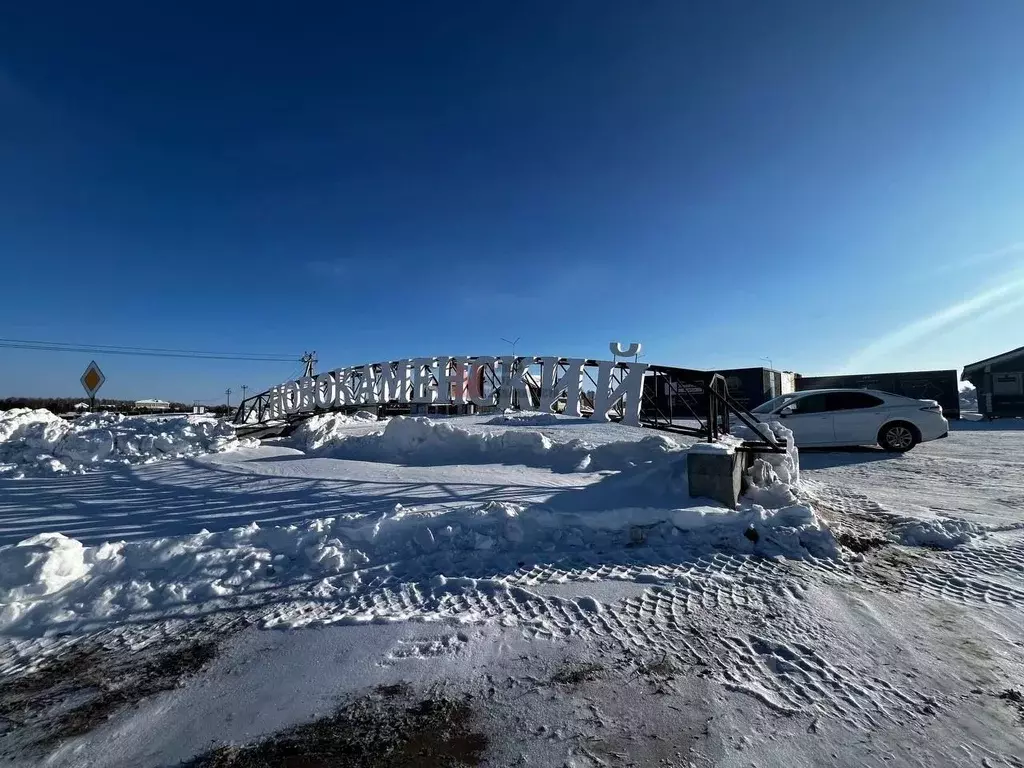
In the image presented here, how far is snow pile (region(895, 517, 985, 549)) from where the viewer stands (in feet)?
16.9

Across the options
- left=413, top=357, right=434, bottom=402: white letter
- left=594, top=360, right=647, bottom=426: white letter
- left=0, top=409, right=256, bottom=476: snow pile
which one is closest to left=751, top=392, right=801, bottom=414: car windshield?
left=594, top=360, right=647, bottom=426: white letter

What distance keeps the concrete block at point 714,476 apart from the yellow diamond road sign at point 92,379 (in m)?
14.9

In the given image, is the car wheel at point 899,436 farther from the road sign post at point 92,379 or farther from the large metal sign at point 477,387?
the road sign post at point 92,379

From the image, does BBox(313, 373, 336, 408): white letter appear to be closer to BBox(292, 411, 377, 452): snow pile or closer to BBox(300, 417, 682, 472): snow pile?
BBox(292, 411, 377, 452): snow pile

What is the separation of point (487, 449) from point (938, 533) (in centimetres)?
721

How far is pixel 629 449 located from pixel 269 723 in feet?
24.8

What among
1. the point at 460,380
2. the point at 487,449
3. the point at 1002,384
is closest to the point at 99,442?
the point at 460,380

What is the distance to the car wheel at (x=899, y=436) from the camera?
1135 cm

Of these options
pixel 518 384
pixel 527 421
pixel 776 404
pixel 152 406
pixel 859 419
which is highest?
pixel 152 406

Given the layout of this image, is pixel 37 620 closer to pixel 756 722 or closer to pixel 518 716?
pixel 518 716

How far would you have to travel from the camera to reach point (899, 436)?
37.5 feet

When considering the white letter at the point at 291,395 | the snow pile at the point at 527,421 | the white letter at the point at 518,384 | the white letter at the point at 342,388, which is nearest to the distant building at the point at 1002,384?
the snow pile at the point at 527,421

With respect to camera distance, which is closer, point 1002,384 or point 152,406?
point 1002,384

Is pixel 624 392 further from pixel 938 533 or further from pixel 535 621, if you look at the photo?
pixel 535 621
